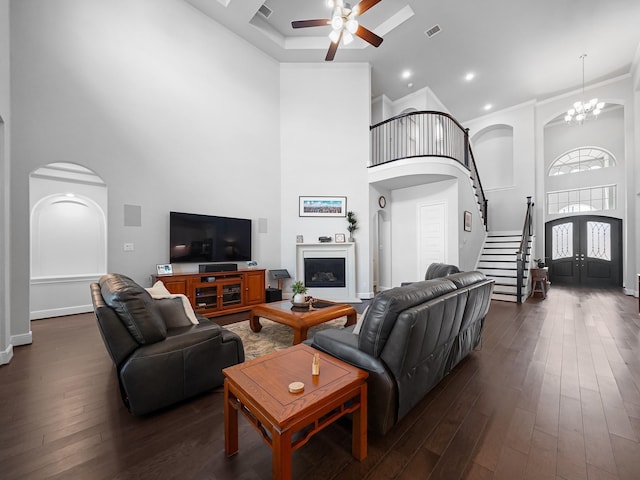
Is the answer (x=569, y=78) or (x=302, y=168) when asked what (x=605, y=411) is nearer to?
(x=302, y=168)

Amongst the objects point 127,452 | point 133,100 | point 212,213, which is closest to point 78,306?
point 212,213

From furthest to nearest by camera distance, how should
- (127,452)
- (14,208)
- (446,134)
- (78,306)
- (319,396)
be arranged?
(446,134), (78,306), (14,208), (127,452), (319,396)

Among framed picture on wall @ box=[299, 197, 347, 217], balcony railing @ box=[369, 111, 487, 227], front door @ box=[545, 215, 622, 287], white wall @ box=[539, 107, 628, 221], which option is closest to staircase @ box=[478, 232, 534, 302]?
front door @ box=[545, 215, 622, 287]

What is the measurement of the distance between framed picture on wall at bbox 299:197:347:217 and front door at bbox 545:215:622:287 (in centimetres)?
679

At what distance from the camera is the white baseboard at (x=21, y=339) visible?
9.67 feet

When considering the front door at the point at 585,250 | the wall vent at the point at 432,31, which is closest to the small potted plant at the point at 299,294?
the wall vent at the point at 432,31

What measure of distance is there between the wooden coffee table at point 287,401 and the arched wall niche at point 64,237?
429 centimetres

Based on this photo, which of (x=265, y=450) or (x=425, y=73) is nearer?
(x=265, y=450)

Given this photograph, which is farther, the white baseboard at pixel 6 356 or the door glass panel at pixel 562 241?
the door glass panel at pixel 562 241

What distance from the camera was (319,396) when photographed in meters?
1.21

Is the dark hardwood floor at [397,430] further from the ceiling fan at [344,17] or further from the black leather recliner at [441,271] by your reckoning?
the ceiling fan at [344,17]

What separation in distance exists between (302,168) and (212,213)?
2288 mm

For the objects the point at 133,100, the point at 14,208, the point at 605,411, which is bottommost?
the point at 605,411

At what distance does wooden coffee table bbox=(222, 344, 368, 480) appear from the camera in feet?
3.52
